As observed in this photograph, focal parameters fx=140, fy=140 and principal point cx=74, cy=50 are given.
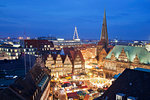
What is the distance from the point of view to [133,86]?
16.2m

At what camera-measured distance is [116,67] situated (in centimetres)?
5128

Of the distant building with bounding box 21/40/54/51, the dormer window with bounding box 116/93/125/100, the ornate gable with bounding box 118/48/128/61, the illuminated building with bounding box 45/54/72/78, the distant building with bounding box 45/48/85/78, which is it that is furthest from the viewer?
the distant building with bounding box 21/40/54/51

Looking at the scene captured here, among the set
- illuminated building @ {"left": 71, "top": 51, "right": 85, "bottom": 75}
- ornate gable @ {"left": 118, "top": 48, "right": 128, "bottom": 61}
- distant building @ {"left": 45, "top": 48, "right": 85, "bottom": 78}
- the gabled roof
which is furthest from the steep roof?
the gabled roof

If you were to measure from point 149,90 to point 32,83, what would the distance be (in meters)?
16.8

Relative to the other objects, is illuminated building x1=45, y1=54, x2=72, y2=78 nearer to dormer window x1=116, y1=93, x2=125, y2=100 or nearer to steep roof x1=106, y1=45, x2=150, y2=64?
steep roof x1=106, y1=45, x2=150, y2=64

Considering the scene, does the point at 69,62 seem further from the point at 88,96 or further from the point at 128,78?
the point at 128,78

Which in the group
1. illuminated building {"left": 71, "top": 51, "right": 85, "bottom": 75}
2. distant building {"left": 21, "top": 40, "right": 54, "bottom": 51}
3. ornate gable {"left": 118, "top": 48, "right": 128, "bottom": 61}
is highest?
distant building {"left": 21, "top": 40, "right": 54, "bottom": 51}

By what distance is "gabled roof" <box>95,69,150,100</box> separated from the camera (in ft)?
49.7

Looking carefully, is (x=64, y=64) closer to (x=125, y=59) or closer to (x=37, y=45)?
(x=125, y=59)

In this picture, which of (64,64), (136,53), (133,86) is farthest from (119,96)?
(64,64)

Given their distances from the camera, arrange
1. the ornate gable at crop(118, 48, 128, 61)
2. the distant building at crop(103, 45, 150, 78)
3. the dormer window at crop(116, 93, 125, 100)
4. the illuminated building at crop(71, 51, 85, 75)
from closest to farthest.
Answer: the dormer window at crop(116, 93, 125, 100)
the distant building at crop(103, 45, 150, 78)
the ornate gable at crop(118, 48, 128, 61)
the illuminated building at crop(71, 51, 85, 75)

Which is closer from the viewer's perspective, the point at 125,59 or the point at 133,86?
the point at 133,86

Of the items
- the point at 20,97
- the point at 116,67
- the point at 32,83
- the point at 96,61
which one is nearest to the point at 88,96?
the point at 32,83

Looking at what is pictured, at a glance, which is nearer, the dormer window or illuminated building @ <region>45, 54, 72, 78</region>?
the dormer window
